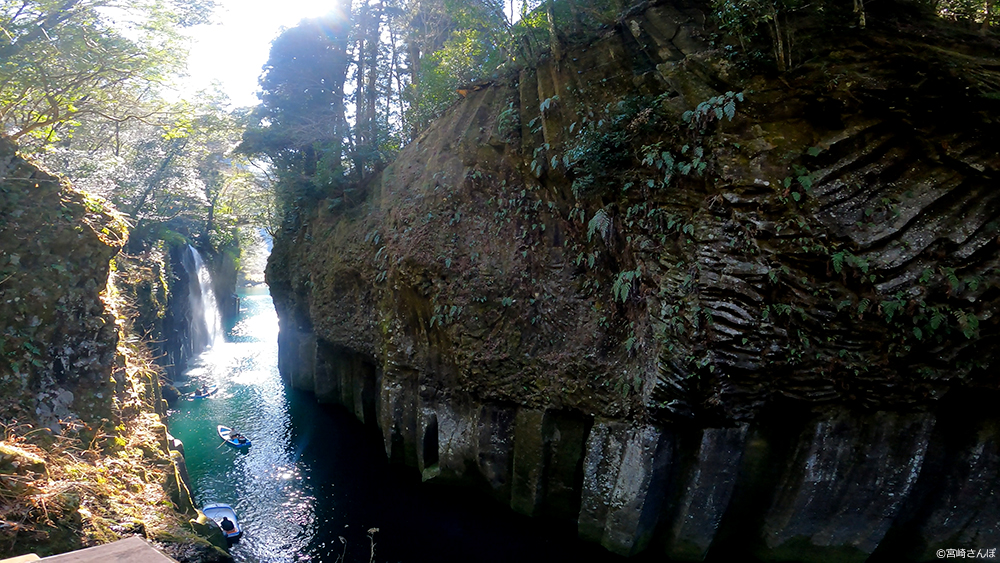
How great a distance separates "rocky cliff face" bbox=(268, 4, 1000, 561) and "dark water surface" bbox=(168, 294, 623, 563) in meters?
0.89

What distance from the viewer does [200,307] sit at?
2942cm

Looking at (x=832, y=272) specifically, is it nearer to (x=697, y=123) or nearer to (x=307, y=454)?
(x=697, y=123)

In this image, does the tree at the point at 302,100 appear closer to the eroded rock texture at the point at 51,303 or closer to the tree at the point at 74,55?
the tree at the point at 74,55

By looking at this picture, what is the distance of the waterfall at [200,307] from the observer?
2783 cm

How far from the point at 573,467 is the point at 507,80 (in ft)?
35.5

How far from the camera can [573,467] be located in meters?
10.5

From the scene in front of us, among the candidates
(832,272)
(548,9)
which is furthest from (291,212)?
(832,272)

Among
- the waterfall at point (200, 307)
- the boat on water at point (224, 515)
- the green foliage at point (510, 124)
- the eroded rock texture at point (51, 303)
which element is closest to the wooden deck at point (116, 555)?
the eroded rock texture at point (51, 303)

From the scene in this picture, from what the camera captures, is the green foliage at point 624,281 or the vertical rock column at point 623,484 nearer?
the vertical rock column at point 623,484

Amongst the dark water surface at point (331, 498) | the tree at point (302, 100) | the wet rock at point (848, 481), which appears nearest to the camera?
the wet rock at point (848, 481)

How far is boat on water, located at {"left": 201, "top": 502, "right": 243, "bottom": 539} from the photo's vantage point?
11016 mm

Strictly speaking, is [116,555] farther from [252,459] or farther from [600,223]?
[252,459]

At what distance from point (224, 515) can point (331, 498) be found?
266cm

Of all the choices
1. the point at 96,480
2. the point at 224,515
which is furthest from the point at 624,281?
the point at 224,515
